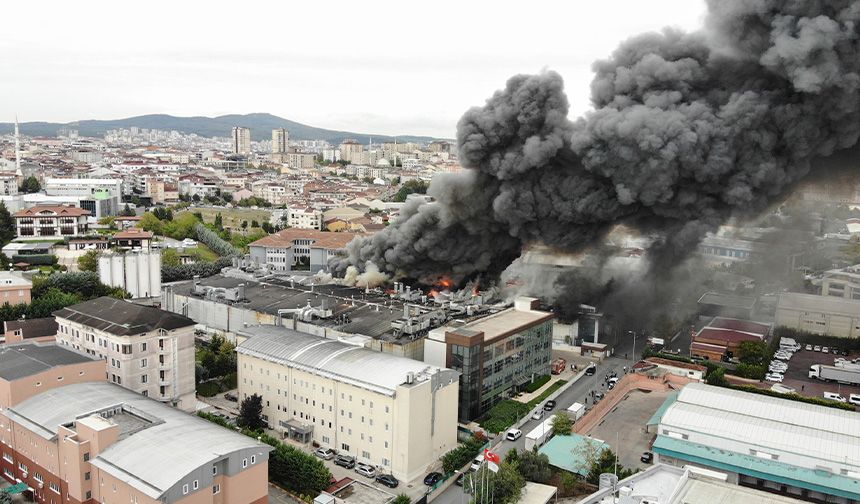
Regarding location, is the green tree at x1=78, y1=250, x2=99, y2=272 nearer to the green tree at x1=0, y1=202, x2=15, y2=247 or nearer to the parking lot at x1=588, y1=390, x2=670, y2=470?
the green tree at x1=0, y1=202, x2=15, y2=247

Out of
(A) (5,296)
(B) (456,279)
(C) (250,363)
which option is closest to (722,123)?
(B) (456,279)

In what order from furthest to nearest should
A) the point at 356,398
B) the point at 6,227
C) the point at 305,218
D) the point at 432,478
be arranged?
the point at 305,218 < the point at 6,227 < the point at 356,398 < the point at 432,478

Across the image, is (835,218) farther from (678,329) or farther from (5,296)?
(5,296)

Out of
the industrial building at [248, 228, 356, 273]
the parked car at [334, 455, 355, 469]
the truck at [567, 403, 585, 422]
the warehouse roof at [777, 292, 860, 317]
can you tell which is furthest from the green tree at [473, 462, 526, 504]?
the industrial building at [248, 228, 356, 273]

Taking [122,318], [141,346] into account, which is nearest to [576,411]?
[141,346]

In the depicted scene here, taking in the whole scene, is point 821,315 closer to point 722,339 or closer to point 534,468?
point 722,339

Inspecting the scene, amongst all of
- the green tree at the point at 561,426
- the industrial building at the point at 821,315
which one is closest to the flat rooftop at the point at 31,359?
the green tree at the point at 561,426

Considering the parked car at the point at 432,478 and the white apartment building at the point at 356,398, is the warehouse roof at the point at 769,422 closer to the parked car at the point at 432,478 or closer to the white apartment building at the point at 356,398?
the parked car at the point at 432,478
